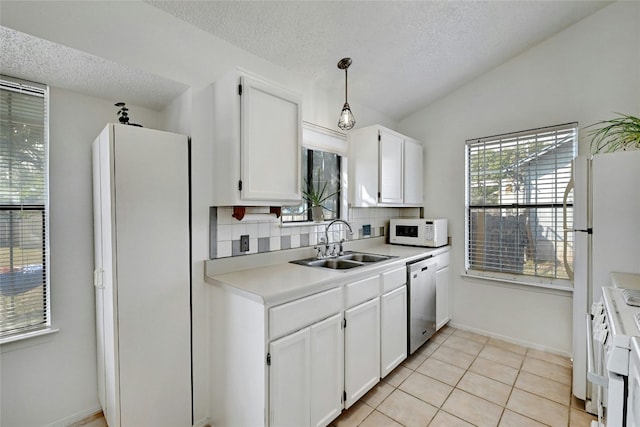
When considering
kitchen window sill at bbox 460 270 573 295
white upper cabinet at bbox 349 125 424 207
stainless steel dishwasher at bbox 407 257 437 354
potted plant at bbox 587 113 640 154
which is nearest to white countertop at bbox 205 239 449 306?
stainless steel dishwasher at bbox 407 257 437 354

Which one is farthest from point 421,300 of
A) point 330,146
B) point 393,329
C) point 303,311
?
point 330,146

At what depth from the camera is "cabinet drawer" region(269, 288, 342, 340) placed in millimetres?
1488

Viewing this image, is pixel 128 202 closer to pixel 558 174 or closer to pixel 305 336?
pixel 305 336

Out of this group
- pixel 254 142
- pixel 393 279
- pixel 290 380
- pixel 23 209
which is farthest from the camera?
pixel 393 279

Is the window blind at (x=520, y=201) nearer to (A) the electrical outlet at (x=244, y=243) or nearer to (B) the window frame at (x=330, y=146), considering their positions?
(B) the window frame at (x=330, y=146)

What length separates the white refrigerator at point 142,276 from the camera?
1.54 metres

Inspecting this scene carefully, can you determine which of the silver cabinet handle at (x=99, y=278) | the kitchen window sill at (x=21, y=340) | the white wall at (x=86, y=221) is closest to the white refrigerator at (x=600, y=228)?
the white wall at (x=86, y=221)

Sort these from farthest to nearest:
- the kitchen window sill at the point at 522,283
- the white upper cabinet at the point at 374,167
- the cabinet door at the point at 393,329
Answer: the white upper cabinet at the point at 374,167, the kitchen window sill at the point at 522,283, the cabinet door at the point at 393,329

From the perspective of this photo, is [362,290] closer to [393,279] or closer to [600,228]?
[393,279]

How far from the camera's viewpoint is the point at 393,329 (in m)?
2.32

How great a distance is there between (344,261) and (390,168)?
109cm

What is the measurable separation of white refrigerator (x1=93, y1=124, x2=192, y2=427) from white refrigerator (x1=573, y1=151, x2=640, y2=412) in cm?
252

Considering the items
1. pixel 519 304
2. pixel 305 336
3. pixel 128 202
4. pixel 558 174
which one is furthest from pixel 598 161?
pixel 128 202

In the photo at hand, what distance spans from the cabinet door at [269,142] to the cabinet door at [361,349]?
890 mm
